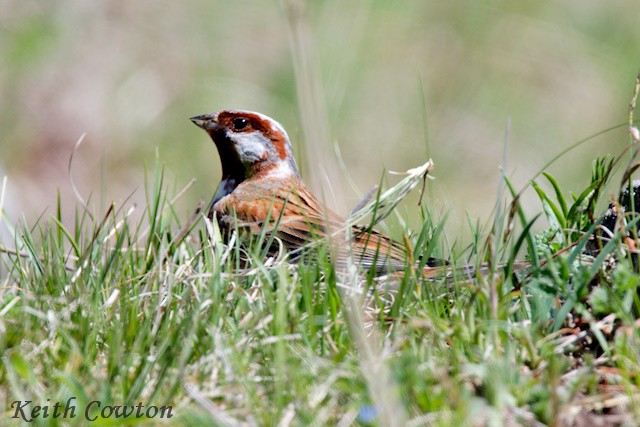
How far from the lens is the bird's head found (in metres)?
5.21

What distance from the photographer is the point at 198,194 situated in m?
8.68

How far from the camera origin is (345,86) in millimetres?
8406

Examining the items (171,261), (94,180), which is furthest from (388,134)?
(171,261)

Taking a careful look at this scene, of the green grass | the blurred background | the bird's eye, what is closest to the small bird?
the bird's eye

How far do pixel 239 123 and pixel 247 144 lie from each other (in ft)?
0.40

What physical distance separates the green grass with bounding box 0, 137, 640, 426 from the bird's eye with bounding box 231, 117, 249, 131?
212 centimetres

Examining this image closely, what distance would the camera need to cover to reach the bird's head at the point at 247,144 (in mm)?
5207

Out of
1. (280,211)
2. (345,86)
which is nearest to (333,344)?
(280,211)

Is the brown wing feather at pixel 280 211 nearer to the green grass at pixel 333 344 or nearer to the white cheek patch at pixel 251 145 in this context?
the white cheek patch at pixel 251 145

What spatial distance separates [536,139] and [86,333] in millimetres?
6862

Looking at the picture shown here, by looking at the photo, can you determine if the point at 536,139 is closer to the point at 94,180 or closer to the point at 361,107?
the point at 361,107

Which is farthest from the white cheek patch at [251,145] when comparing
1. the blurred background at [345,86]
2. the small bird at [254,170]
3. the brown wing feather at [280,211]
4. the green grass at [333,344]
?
the blurred background at [345,86]

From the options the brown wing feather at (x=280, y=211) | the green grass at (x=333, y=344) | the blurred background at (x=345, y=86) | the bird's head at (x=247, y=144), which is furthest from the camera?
the blurred background at (x=345, y=86)

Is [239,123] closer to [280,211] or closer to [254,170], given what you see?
[254,170]
